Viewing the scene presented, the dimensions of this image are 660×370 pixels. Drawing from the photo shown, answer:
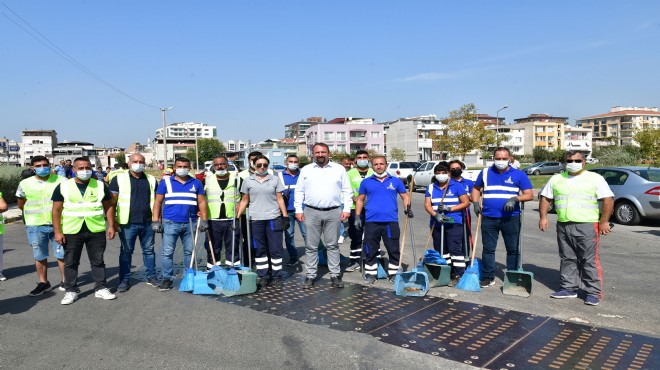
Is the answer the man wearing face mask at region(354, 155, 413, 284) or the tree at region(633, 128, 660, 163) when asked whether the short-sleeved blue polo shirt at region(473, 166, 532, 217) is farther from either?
the tree at region(633, 128, 660, 163)

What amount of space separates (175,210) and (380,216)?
2.90m

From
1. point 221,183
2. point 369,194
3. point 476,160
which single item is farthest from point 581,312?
point 476,160

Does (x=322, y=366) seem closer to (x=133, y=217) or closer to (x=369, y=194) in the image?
(x=369, y=194)

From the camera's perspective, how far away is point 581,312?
18.3 ft

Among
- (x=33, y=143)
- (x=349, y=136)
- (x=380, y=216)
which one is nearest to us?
(x=380, y=216)

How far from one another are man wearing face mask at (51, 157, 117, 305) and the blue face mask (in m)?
1.07

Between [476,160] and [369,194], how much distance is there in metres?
→ 73.7

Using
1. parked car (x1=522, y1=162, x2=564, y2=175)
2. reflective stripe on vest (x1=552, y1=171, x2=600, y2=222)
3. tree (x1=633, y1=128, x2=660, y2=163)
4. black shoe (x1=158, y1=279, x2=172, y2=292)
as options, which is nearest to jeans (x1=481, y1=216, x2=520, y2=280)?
reflective stripe on vest (x1=552, y1=171, x2=600, y2=222)

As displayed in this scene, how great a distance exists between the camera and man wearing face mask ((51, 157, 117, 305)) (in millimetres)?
6316

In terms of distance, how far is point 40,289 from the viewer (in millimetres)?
6781

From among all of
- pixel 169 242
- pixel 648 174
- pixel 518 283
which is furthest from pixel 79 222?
pixel 648 174

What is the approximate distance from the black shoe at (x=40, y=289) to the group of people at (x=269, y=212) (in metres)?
0.01

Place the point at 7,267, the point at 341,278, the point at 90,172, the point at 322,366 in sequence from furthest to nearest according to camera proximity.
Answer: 1. the point at 7,267
2. the point at 341,278
3. the point at 90,172
4. the point at 322,366

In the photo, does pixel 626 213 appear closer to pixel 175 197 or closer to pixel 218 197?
pixel 218 197
